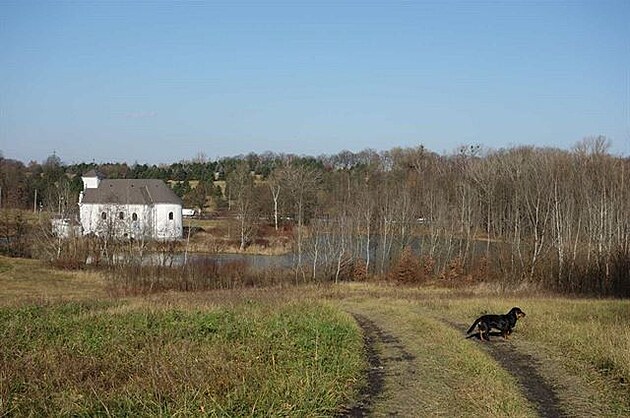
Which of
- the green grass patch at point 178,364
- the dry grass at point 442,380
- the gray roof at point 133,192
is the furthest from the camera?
the gray roof at point 133,192

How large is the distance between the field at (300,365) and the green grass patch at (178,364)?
3 centimetres

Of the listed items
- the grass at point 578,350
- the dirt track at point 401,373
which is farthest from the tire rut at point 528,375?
the grass at point 578,350

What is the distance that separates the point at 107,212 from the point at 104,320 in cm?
3654

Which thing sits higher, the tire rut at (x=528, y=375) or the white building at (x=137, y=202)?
the white building at (x=137, y=202)

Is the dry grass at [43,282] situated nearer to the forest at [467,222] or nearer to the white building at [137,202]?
the forest at [467,222]

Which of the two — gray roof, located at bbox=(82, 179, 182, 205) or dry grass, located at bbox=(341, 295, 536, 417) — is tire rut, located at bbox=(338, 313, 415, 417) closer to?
dry grass, located at bbox=(341, 295, 536, 417)

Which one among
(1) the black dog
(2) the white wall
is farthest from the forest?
(1) the black dog

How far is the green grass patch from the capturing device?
7828 mm

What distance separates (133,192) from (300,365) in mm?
56308

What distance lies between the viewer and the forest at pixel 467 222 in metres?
36.2

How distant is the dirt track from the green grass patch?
320mm

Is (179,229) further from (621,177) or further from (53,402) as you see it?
(53,402)

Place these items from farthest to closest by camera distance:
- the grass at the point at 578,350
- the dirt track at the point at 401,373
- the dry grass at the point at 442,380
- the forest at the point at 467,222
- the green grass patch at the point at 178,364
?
the forest at the point at 467,222
the grass at the point at 578,350
the dirt track at the point at 401,373
the dry grass at the point at 442,380
the green grass patch at the point at 178,364

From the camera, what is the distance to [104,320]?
1563 centimetres
